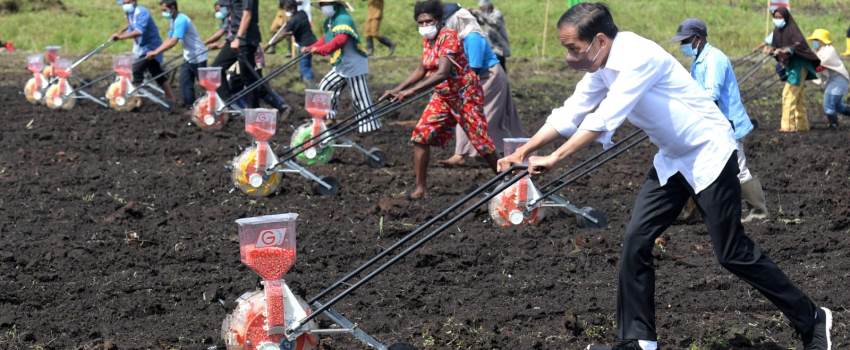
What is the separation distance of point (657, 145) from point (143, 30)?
11.2 m

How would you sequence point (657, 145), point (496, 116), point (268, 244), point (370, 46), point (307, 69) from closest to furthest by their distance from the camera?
point (268, 244)
point (657, 145)
point (496, 116)
point (307, 69)
point (370, 46)

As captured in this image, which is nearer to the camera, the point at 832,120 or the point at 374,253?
the point at 374,253

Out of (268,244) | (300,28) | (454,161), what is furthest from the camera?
(300,28)

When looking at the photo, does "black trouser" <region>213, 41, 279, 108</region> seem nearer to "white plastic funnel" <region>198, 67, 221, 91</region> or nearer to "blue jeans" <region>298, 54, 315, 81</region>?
"white plastic funnel" <region>198, 67, 221, 91</region>

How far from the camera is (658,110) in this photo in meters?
5.27

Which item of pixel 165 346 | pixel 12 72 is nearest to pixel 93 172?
pixel 165 346

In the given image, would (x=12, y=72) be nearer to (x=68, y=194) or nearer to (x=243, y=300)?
(x=68, y=194)

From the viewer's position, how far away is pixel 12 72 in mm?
19562

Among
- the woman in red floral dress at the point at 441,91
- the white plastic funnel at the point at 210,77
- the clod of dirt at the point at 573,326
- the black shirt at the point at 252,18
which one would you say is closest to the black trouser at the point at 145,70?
the black shirt at the point at 252,18

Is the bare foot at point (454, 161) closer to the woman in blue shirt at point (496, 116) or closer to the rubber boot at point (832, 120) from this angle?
the woman in blue shirt at point (496, 116)

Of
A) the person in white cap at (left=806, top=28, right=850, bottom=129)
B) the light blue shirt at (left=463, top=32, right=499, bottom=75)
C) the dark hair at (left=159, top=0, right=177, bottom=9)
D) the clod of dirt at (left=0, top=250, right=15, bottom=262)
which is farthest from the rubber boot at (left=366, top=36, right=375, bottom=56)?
the clod of dirt at (left=0, top=250, right=15, bottom=262)

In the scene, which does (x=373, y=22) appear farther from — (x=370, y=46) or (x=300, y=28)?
(x=300, y=28)

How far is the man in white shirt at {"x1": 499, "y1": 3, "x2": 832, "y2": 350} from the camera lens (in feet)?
16.8

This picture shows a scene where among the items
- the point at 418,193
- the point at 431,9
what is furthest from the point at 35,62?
the point at 431,9
